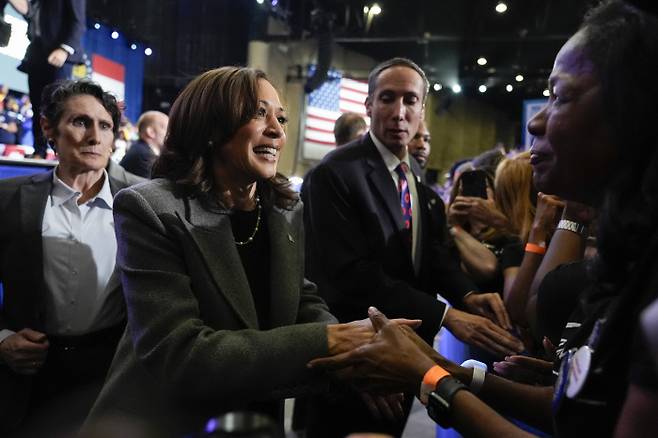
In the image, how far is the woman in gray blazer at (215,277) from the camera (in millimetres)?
1489

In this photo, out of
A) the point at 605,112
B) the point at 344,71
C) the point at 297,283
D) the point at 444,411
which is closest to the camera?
the point at 605,112

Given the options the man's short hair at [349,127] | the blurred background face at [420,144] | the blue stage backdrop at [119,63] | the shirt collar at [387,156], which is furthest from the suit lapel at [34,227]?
the blue stage backdrop at [119,63]

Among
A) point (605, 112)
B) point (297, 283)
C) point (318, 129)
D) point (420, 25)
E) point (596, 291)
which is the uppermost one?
point (420, 25)

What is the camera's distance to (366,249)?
99.1 inches

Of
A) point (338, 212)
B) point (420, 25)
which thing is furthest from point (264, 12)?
point (338, 212)

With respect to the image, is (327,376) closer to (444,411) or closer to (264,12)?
(444,411)

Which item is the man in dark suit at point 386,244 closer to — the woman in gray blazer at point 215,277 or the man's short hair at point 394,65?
the man's short hair at point 394,65

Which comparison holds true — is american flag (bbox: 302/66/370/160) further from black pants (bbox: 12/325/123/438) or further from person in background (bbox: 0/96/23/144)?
black pants (bbox: 12/325/123/438)

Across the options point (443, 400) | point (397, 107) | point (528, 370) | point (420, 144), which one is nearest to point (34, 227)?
point (397, 107)

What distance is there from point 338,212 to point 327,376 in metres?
1.00

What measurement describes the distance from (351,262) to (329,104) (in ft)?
40.6

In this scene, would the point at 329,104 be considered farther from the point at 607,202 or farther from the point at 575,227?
the point at 607,202

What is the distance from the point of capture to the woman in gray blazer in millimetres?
1489

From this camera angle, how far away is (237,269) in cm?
165
